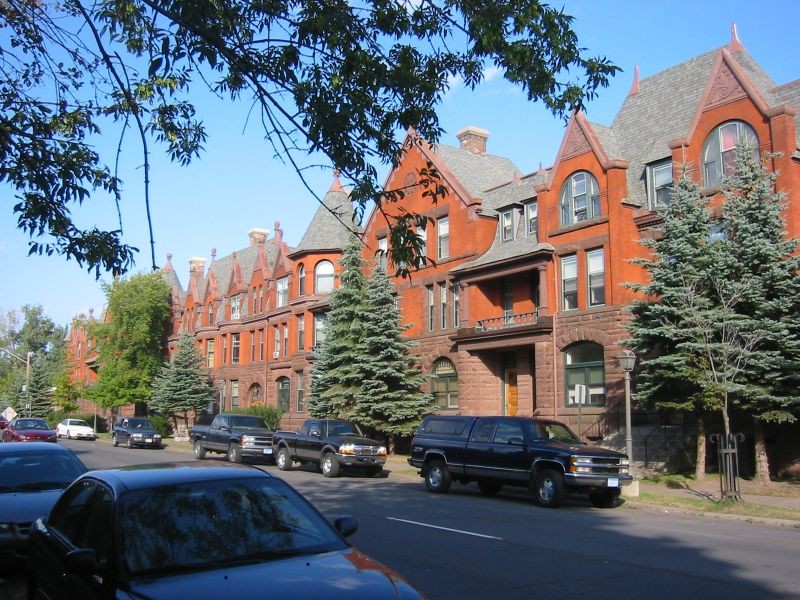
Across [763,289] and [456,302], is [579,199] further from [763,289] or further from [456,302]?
[763,289]

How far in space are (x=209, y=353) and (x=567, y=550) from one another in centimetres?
5095

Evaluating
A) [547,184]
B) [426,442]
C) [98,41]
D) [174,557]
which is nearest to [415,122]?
[98,41]

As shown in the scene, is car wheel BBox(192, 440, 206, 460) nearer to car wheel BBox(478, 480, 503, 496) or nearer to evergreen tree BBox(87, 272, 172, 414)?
car wheel BBox(478, 480, 503, 496)

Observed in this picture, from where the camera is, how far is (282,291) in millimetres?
49094

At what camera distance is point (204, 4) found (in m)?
8.03

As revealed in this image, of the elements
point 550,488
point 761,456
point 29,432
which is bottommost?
point 550,488

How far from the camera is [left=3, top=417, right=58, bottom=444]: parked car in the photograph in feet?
101

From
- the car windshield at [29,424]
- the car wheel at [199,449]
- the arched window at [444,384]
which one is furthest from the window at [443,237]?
the car windshield at [29,424]

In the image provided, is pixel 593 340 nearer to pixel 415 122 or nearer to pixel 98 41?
pixel 415 122

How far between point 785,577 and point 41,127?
1098 centimetres

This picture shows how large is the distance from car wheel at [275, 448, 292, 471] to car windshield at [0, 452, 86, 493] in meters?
15.9

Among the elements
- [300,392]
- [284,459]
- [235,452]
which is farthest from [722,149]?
[300,392]

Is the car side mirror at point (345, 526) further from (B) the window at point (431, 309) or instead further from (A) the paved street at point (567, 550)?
(B) the window at point (431, 309)

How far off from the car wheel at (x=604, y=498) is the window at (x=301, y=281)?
97.7 feet
